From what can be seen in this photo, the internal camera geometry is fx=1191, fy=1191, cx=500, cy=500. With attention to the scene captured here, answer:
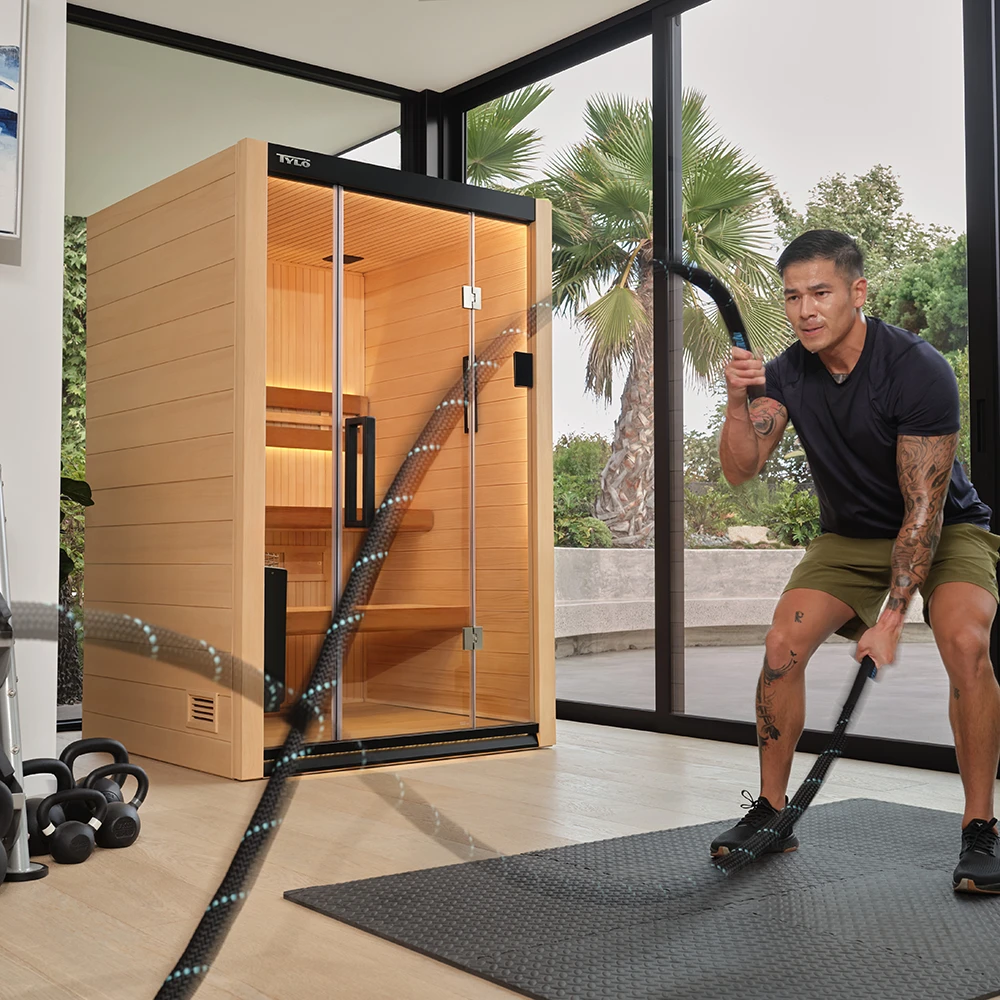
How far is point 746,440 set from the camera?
242cm

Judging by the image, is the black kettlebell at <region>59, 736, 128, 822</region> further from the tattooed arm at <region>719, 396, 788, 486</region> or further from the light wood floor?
the tattooed arm at <region>719, 396, 788, 486</region>

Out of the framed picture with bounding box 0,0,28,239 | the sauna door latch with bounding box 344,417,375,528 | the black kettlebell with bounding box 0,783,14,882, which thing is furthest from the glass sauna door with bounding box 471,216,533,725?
the black kettlebell with bounding box 0,783,14,882

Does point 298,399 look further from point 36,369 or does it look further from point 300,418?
point 36,369

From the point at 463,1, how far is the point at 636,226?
40.3 inches

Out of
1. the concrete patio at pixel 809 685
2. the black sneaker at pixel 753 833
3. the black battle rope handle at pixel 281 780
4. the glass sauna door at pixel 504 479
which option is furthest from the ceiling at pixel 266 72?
the black battle rope handle at pixel 281 780

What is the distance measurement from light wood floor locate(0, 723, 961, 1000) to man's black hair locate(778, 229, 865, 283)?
1.27m

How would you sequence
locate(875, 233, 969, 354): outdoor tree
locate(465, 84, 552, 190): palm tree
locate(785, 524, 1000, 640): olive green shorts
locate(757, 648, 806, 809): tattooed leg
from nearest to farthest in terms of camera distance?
1. locate(785, 524, 1000, 640): olive green shorts
2. locate(757, 648, 806, 809): tattooed leg
3. locate(875, 233, 969, 354): outdoor tree
4. locate(465, 84, 552, 190): palm tree

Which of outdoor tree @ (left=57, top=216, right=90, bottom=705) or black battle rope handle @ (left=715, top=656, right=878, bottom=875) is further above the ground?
outdoor tree @ (left=57, top=216, right=90, bottom=705)

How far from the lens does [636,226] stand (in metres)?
4.38

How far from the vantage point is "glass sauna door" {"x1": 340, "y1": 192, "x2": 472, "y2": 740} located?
153 inches

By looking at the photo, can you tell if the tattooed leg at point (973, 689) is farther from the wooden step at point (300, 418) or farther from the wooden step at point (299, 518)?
the wooden step at point (300, 418)

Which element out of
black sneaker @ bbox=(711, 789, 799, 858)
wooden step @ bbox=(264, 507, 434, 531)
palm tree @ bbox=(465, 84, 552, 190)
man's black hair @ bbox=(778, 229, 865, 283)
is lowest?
black sneaker @ bbox=(711, 789, 799, 858)

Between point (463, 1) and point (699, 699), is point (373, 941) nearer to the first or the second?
point (699, 699)

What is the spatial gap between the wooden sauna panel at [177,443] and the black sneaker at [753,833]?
136 cm
